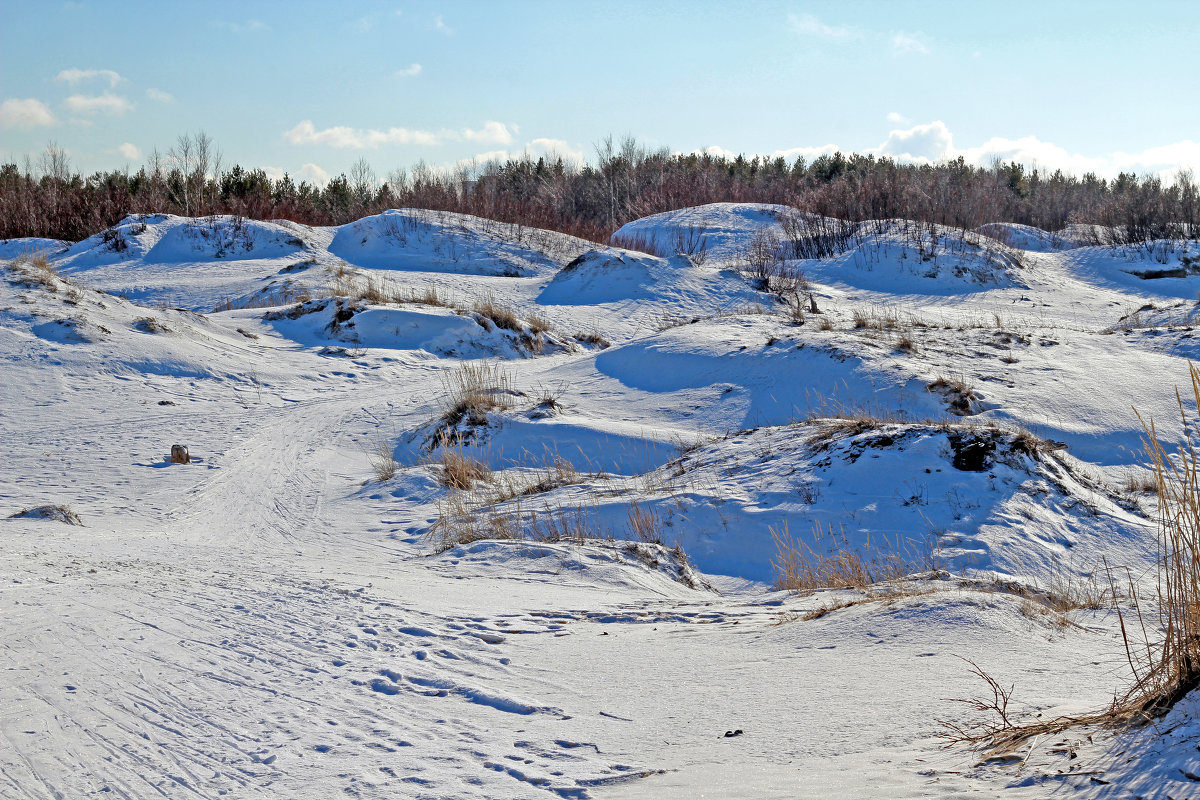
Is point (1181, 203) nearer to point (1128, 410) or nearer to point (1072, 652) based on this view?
point (1128, 410)

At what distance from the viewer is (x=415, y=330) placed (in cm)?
1543

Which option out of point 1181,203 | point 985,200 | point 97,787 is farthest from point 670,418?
point 985,200

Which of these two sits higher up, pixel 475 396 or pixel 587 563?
pixel 475 396

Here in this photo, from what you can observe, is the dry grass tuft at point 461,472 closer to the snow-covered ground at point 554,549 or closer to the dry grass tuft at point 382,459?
the snow-covered ground at point 554,549

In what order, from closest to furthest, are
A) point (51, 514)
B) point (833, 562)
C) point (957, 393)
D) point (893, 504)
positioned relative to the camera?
point (833, 562), point (893, 504), point (51, 514), point (957, 393)

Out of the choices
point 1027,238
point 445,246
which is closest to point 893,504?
point 445,246

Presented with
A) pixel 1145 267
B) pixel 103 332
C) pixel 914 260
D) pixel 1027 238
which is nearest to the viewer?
Result: pixel 103 332

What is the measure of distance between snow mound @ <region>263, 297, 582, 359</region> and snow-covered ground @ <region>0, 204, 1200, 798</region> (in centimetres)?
7

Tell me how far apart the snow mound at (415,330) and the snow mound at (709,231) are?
31.7ft

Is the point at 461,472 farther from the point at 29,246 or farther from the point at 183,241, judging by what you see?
the point at 29,246

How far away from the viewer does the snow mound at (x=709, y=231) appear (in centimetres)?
2548

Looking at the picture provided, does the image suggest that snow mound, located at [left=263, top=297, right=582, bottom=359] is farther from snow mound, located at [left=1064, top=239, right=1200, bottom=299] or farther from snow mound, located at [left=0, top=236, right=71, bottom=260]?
snow mound, located at [left=1064, top=239, right=1200, bottom=299]

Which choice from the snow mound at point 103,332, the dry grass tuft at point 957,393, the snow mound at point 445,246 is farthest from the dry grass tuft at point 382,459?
the snow mound at point 445,246

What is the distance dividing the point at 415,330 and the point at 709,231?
13873 millimetres
